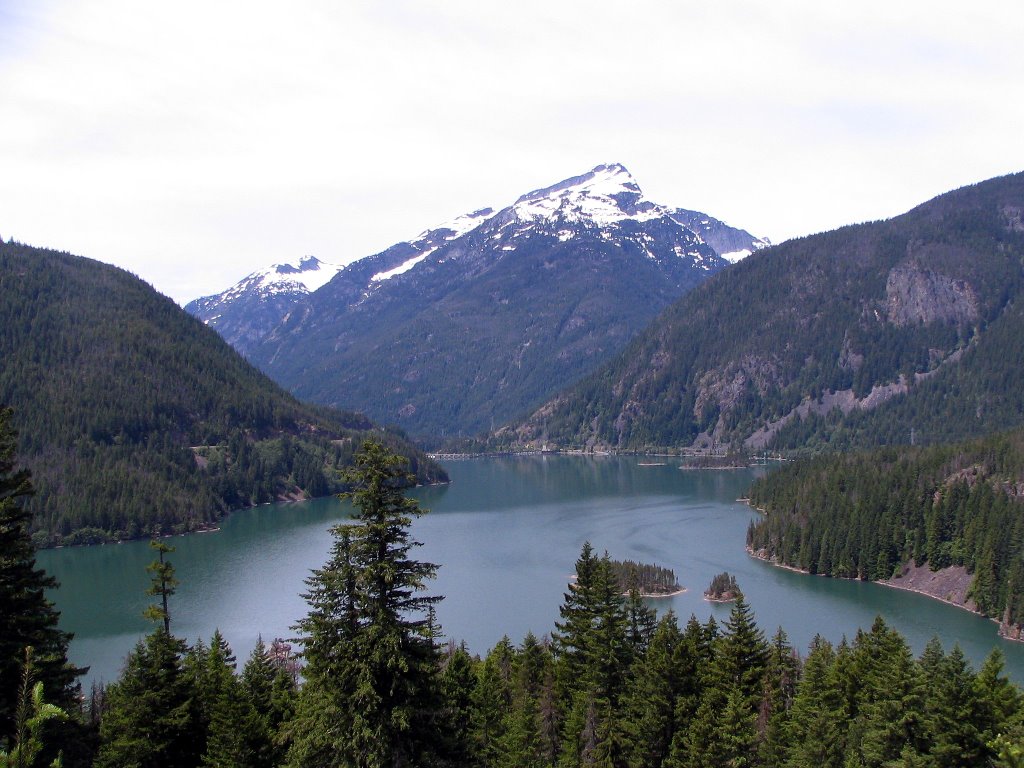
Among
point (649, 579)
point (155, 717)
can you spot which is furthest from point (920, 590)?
point (155, 717)

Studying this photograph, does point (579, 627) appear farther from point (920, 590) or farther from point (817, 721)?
point (920, 590)

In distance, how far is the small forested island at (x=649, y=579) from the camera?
3852 inches

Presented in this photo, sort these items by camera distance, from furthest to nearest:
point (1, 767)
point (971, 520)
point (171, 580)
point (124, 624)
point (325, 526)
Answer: point (325, 526), point (971, 520), point (124, 624), point (171, 580), point (1, 767)

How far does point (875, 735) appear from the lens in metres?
36.0

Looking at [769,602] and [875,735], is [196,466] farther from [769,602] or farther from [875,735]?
[875,735]

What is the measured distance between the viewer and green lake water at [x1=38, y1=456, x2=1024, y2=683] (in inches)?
3334

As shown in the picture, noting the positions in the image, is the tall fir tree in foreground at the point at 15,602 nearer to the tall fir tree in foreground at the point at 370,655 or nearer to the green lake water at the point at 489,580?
the tall fir tree in foreground at the point at 370,655

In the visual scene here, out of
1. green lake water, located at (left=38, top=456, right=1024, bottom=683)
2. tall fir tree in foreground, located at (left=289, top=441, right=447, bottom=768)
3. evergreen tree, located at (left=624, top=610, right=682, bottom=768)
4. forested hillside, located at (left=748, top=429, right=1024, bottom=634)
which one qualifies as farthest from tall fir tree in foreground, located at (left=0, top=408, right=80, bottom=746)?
forested hillside, located at (left=748, top=429, right=1024, bottom=634)

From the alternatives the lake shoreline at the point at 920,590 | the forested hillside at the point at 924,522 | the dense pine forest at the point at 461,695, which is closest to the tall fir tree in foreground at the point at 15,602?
the dense pine forest at the point at 461,695

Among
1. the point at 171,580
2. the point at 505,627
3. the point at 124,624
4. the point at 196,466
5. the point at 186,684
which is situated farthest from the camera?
the point at 196,466

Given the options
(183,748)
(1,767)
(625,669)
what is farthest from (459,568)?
(1,767)

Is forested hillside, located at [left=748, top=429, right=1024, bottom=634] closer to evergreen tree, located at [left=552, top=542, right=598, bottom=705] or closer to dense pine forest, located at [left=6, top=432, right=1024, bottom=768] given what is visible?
dense pine forest, located at [left=6, top=432, right=1024, bottom=768]

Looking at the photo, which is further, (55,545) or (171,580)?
(55,545)

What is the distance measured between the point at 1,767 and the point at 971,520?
362 ft
